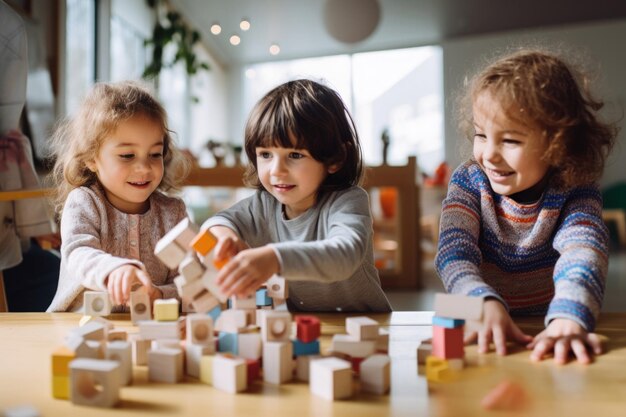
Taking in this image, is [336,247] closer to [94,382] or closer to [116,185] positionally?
[94,382]

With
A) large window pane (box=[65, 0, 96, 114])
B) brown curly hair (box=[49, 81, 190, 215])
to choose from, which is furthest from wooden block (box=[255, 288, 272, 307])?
large window pane (box=[65, 0, 96, 114])

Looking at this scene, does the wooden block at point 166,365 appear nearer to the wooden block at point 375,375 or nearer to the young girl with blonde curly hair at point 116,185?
the wooden block at point 375,375

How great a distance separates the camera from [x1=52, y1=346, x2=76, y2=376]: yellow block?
584 millimetres

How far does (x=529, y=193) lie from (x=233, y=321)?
0.60m

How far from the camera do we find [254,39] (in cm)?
700

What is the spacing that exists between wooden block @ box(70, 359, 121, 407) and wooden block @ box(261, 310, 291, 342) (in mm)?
151

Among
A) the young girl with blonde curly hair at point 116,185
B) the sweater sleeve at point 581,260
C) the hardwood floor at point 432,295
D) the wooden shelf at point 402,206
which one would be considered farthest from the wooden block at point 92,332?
the wooden shelf at point 402,206

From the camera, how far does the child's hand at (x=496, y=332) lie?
0.74m

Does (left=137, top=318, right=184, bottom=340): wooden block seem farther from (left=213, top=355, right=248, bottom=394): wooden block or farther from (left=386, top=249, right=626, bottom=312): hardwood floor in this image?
(left=386, top=249, right=626, bottom=312): hardwood floor

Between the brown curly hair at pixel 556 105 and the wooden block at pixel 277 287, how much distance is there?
1.46 feet

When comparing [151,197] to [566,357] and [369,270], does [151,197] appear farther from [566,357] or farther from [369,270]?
[566,357]

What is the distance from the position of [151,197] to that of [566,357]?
0.82 m

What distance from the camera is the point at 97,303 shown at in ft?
2.78

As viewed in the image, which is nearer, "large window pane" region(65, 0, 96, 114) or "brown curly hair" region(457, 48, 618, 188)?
"brown curly hair" region(457, 48, 618, 188)
